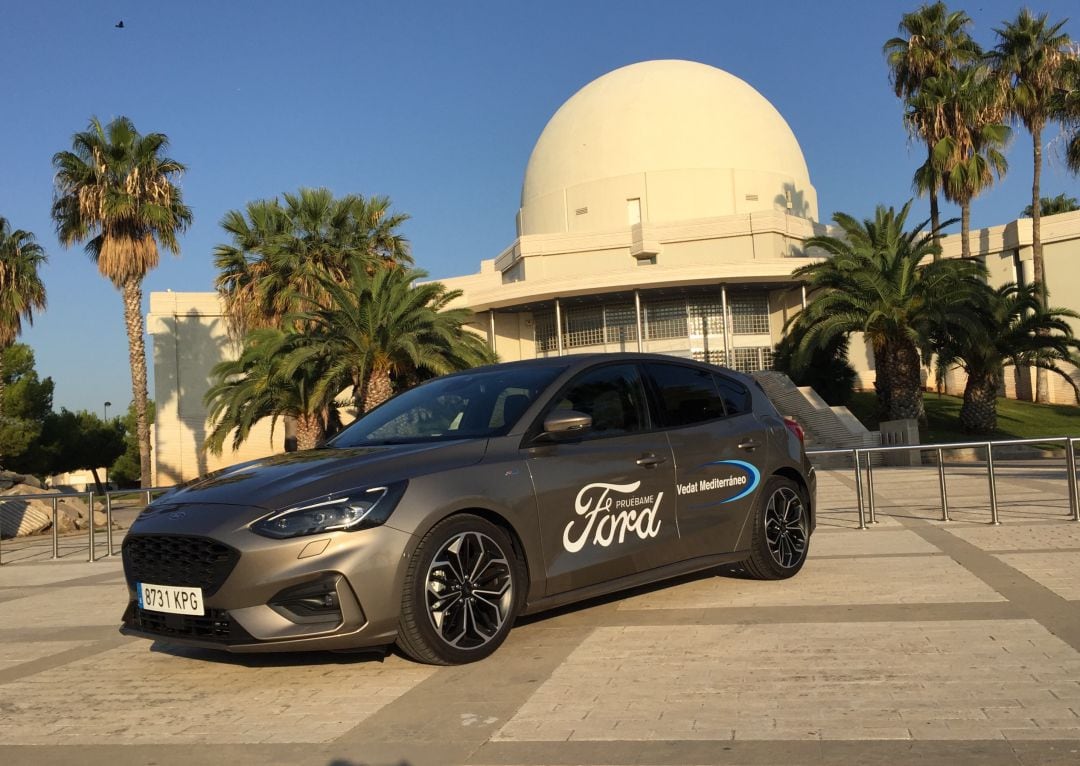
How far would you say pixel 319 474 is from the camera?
5.03m

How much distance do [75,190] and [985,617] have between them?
32913 mm

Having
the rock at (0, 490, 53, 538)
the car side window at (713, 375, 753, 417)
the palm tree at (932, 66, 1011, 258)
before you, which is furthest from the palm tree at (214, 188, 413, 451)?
the car side window at (713, 375, 753, 417)

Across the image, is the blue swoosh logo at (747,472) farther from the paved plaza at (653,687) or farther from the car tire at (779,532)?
the paved plaza at (653,687)

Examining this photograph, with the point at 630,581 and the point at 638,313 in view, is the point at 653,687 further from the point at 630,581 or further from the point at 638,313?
the point at 638,313

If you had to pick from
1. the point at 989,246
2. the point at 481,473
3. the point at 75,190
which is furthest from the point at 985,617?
the point at 989,246

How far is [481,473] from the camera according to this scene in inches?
206

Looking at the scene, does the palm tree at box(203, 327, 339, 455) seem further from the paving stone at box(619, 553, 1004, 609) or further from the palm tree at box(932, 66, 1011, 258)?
the palm tree at box(932, 66, 1011, 258)

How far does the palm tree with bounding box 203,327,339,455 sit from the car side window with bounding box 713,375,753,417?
65.5 ft

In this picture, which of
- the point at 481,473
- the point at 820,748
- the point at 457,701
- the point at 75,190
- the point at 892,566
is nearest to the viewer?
the point at 820,748

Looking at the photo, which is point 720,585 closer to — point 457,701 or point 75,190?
point 457,701

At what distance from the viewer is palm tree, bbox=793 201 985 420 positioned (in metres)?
29.1

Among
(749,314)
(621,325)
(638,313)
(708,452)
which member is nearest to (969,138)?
(749,314)

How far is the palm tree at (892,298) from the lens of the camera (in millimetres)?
29078

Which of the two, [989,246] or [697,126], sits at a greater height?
[697,126]
